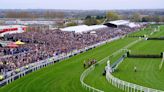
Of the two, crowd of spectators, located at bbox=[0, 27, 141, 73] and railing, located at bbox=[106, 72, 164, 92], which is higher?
railing, located at bbox=[106, 72, 164, 92]

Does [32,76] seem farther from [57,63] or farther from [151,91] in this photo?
[151,91]

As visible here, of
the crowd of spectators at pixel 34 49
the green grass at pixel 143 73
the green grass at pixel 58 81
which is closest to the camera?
the green grass at pixel 58 81

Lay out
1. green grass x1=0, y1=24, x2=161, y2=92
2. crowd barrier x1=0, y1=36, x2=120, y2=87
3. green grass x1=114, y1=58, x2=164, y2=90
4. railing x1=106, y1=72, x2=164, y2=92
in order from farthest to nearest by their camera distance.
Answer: crowd barrier x1=0, y1=36, x2=120, y2=87 < green grass x1=114, y1=58, x2=164, y2=90 < green grass x1=0, y1=24, x2=161, y2=92 < railing x1=106, y1=72, x2=164, y2=92

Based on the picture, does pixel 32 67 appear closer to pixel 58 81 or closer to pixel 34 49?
pixel 58 81

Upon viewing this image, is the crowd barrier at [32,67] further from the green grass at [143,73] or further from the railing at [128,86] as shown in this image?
the railing at [128,86]

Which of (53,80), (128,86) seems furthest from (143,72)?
(128,86)

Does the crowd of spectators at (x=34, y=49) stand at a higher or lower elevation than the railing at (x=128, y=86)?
lower

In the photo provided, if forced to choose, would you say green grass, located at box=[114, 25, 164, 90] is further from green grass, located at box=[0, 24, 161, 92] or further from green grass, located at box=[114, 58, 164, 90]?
green grass, located at box=[0, 24, 161, 92]

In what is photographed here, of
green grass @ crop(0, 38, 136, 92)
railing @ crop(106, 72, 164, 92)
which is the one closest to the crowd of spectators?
green grass @ crop(0, 38, 136, 92)

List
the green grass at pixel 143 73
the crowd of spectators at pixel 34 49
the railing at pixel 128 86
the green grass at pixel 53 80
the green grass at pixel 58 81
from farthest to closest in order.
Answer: the crowd of spectators at pixel 34 49
the green grass at pixel 143 73
the green grass at pixel 53 80
the green grass at pixel 58 81
the railing at pixel 128 86

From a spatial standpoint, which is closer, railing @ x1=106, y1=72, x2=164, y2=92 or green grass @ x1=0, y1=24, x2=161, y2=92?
railing @ x1=106, y1=72, x2=164, y2=92

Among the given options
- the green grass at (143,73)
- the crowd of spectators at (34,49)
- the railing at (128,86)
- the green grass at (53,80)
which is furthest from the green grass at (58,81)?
the green grass at (143,73)

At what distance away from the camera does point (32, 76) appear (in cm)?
2752

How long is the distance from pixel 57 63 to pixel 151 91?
16146mm
